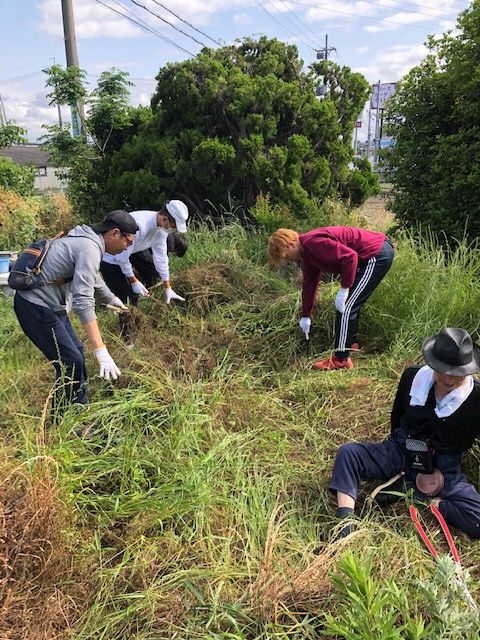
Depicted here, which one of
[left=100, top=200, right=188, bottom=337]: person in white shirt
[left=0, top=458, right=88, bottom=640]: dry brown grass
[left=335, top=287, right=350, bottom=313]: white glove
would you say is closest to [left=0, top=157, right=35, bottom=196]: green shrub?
[left=100, top=200, right=188, bottom=337]: person in white shirt

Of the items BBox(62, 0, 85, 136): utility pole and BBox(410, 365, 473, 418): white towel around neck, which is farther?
BBox(62, 0, 85, 136): utility pole

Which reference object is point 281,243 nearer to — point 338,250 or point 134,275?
point 338,250

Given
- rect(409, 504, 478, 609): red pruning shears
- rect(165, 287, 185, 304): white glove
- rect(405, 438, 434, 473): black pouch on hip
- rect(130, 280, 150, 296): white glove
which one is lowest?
rect(409, 504, 478, 609): red pruning shears

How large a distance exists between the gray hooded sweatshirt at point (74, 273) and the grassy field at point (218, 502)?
571mm

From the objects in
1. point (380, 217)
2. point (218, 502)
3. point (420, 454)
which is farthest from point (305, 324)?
point (380, 217)

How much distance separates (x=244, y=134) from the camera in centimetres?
662

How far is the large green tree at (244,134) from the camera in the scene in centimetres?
644

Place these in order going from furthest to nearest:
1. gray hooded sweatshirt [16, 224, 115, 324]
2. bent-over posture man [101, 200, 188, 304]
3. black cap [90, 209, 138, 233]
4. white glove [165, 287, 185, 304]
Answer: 1. white glove [165, 287, 185, 304]
2. bent-over posture man [101, 200, 188, 304]
3. black cap [90, 209, 138, 233]
4. gray hooded sweatshirt [16, 224, 115, 324]

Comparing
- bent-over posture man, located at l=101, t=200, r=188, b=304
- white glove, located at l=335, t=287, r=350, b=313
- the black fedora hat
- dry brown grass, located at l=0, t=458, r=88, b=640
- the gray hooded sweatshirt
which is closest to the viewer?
dry brown grass, located at l=0, t=458, r=88, b=640

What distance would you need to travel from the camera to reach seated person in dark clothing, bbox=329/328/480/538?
2203 mm

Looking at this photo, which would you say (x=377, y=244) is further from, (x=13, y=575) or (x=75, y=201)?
(x=75, y=201)

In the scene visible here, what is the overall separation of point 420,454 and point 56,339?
2030mm

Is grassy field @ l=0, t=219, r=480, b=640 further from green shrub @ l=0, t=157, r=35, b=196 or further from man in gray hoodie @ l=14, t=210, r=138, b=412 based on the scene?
green shrub @ l=0, t=157, r=35, b=196

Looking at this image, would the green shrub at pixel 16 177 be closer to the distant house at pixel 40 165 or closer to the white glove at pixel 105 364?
the distant house at pixel 40 165
